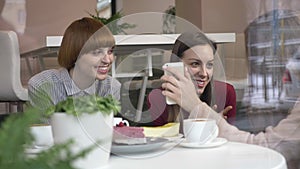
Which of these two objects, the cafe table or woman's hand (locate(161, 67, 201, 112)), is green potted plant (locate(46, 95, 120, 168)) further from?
woman's hand (locate(161, 67, 201, 112))

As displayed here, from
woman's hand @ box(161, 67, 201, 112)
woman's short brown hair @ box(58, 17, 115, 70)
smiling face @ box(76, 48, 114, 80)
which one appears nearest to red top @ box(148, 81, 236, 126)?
woman's hand @ box(161, 67, 201, 112)

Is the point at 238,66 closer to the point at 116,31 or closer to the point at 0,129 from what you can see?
the point at 116,31

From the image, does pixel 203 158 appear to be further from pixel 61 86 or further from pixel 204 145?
pixel 61 86

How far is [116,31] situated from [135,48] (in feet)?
1.41

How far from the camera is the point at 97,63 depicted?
173 cm

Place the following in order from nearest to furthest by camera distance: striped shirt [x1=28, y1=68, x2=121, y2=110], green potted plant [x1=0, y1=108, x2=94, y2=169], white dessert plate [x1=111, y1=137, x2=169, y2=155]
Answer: green potted plant [x1=0, y1=108, x2=94, y2=169] → white dessert plate [x1=111, y1=137, x2=169, y2=155] → striped shirt [x1=28, y1=68, x2=121, y2=110]

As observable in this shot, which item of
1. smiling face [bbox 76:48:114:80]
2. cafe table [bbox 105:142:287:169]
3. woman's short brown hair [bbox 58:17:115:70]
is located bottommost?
cafe table [bbox 105:142:287:169]

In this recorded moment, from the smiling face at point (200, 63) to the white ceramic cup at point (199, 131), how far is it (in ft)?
0.66

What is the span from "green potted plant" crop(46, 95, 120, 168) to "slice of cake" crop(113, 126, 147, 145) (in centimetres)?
10

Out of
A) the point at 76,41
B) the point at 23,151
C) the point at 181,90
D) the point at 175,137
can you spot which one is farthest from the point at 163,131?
the point at 76,41

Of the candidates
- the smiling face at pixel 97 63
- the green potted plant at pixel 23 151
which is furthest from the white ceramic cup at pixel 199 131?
the green potted plant at pixel 23 151

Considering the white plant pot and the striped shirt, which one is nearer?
the white plant pot

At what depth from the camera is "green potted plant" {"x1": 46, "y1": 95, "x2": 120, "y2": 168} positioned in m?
0.79

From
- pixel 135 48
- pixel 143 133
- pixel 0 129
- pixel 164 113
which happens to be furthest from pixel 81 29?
pixel 0 129
